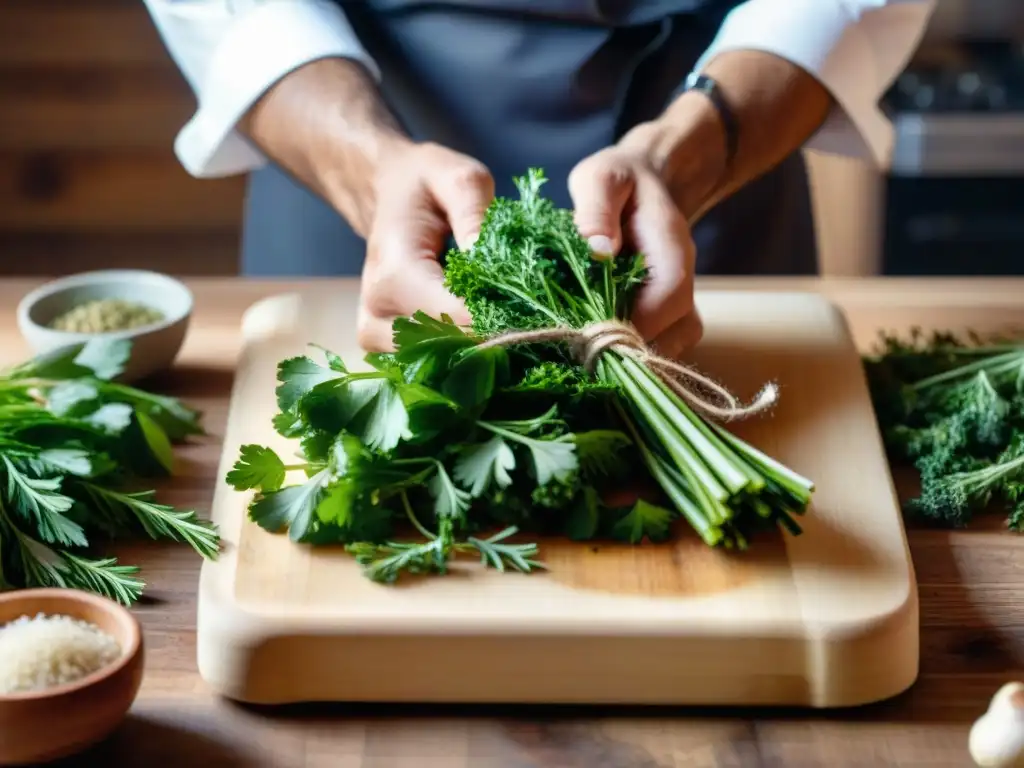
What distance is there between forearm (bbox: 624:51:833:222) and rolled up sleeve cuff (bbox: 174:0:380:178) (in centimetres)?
44

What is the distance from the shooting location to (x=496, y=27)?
6.12ft

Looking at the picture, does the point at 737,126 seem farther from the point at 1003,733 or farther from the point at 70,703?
the point at 70,703

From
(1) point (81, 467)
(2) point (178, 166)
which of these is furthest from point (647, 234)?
(2) point (178, 166)

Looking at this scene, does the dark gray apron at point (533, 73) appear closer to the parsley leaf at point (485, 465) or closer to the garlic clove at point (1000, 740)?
the parsley leaf at point (485, 465)

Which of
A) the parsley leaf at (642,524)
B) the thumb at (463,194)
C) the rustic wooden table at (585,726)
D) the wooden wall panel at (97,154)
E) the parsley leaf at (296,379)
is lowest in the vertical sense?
the wooden wall panel at (97,154)

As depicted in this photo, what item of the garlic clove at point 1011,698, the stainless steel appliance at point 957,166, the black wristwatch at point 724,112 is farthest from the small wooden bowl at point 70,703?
the stainless steel appliance at point 957,166

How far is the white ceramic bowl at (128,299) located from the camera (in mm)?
1523

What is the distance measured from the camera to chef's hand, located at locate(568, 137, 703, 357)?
1351 millimetres

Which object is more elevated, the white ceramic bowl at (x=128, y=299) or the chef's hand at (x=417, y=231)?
the chef's hand at (x=417, y=231)

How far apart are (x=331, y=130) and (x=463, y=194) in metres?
0.33

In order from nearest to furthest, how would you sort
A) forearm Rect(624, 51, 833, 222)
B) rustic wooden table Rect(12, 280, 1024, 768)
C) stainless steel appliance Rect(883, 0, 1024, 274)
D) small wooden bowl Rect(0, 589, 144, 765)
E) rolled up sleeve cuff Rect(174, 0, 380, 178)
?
1. small wooden bowl Rect(0, 589, 144, 765)
2. rustic wooden table Rect(12, 280, 1024, 768)
3. forearm Rect(624, 51, 833, 222)
4. rolled up sleeve cuff Rect(174, 0, 380, 178)
5. stainless steel appliance Rect(883, 0, 1024, 274)

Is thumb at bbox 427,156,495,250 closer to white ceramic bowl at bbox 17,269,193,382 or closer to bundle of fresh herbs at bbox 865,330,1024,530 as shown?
white ceramic bowl at bbox 17,269,193,382

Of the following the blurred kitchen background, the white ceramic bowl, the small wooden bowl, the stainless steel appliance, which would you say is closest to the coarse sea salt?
the small wooden bowl

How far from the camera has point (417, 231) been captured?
143 centimetres
